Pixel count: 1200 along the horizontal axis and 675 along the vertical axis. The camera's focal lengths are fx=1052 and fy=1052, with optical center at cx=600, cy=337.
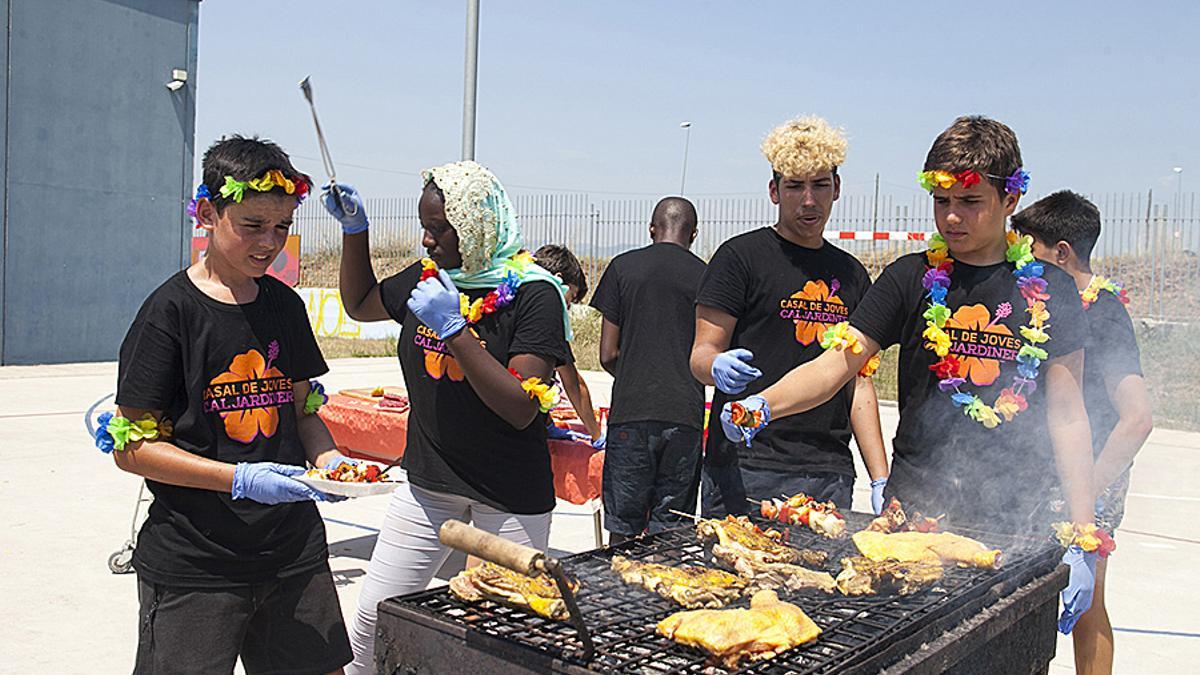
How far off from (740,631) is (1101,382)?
92.9 inches

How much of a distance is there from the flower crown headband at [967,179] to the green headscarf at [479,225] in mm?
1227

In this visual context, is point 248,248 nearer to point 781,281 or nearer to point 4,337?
point 781,281

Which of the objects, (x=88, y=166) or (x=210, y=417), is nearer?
(x=210, y=417)

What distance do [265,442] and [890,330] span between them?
191 cm

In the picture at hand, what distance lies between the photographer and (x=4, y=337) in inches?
624

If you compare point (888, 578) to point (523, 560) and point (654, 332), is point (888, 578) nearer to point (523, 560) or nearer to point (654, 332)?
point (523, 560)

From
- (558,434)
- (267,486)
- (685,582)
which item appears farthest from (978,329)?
(558,434)

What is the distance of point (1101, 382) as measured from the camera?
3850 millimetres

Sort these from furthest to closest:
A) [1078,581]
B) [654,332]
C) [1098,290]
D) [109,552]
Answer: [109,552]
[654,332]
[1098,290]
[1078,581]

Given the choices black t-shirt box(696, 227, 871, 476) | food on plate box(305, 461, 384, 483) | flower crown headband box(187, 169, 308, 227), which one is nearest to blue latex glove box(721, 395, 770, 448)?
black t-shirt box(696, 227, 871, 476)

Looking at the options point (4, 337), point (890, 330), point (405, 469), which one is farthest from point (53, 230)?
point (890, 330)

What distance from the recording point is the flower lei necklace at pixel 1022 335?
10.2 feet

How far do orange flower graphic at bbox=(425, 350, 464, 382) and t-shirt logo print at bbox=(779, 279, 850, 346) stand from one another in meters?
1.18

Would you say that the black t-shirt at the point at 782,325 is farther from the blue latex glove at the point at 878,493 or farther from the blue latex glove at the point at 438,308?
the blue latex glove at the point at 438,308
